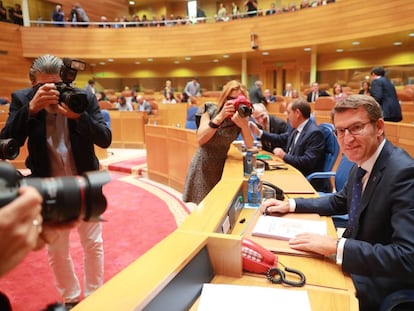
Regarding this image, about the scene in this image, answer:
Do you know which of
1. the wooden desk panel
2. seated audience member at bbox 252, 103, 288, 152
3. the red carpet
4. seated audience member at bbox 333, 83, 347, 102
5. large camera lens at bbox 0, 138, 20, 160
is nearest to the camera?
large camera lens at bbox 0, 138, 20, 160

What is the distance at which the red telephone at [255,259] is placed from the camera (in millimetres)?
1262

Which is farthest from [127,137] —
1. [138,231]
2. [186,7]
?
[186,7]

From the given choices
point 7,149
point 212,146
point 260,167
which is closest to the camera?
point 7,149

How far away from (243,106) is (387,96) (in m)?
3.48

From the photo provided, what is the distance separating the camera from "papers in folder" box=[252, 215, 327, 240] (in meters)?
1.55

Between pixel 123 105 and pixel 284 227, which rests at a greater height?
pixel 123 105

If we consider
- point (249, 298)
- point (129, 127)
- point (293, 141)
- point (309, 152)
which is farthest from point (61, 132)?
point (129, 127)

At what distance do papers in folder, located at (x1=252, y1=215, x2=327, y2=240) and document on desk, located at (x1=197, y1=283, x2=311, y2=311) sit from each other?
0.40 m

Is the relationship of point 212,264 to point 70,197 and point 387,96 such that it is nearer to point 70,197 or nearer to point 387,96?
point 70,197

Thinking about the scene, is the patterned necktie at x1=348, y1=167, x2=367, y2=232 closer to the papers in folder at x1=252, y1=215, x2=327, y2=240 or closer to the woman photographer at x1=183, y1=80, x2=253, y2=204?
the papers in folder at x1=252, y1=215, x2=327, y2=240

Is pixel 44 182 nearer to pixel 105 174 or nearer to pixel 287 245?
pixel 105 174

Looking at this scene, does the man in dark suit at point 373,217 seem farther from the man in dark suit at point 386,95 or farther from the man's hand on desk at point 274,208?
the man in dark suit at point 386,95

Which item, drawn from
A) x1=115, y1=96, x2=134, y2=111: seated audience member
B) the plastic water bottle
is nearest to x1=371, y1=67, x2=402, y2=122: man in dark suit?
the plastic water bottle

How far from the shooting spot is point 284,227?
161cm
